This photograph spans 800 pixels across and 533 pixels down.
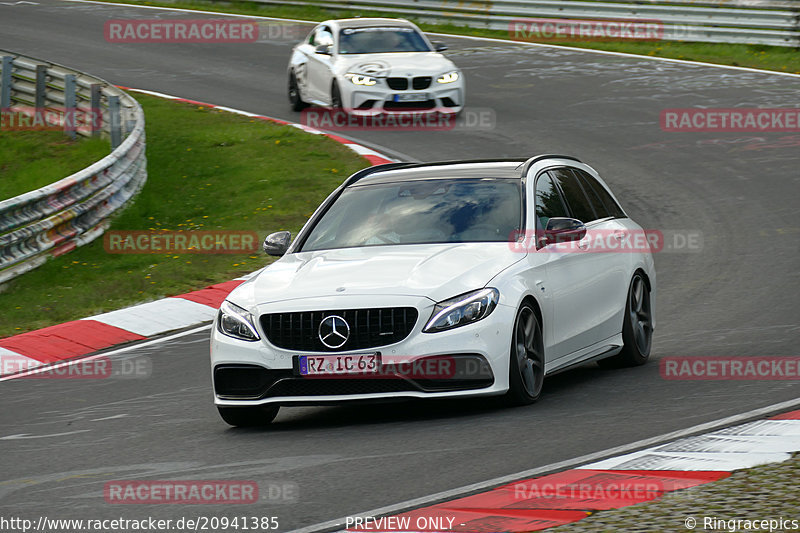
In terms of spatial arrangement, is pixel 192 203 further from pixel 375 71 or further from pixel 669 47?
pixel 669 47

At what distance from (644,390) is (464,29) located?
78.9ft

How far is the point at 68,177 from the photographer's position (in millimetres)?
15133

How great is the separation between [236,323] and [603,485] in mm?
2798

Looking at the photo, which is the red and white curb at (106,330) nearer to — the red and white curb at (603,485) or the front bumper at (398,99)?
the red and white curb at (603,485)

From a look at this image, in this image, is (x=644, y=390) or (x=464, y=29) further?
(x=464, y=29)

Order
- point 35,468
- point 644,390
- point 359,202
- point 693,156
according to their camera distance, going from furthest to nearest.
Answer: point 693,156, point 359,202, point 644,390, point 35,468

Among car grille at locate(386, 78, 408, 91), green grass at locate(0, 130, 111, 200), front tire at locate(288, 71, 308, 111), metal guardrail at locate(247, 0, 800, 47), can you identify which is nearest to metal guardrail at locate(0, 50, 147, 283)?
green grass at locate(0, 130, 111, 200)

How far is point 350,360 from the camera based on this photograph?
7375mm

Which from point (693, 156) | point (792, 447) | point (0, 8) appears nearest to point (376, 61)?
point (693, 156)

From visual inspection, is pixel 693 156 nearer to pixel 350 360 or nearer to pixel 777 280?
pixel 777 280

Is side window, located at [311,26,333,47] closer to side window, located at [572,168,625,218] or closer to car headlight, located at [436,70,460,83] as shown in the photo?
car headlight, located at [436,70,460,83]

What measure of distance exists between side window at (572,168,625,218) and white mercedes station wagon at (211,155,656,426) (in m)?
0.25

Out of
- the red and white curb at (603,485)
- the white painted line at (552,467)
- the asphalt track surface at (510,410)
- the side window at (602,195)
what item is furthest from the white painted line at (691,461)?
the side window at (602,195)

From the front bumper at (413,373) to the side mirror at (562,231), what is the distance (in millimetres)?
955
